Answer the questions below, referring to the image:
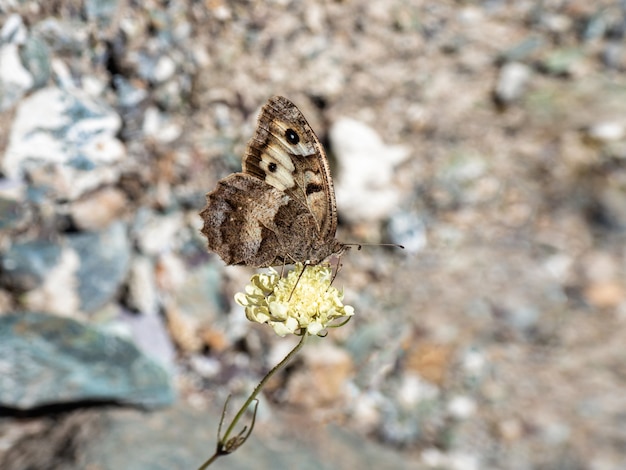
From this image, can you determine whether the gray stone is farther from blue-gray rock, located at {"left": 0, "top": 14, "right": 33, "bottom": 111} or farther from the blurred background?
blue-gray rock, located at {"left": 0, "top": 14, "right": 33, "bottom": 111}

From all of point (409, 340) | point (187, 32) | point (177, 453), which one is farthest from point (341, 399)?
point (187, 32)

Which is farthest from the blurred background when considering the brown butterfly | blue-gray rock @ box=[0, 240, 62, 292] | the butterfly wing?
the butterfly wing

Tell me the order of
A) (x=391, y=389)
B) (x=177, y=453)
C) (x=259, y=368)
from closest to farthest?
(x=177, y=453), (x=259, y=368), (x=391, y=389)

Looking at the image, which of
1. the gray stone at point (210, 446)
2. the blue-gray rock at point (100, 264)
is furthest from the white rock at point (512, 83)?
the blue-gray rock at point (100, 264)

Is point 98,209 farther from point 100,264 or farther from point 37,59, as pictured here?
point 37,59

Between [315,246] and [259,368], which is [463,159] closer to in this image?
[259,368]

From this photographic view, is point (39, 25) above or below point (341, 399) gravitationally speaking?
above

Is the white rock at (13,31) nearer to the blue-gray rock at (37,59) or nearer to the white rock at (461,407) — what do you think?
the blue-gray rock at (37,59)
